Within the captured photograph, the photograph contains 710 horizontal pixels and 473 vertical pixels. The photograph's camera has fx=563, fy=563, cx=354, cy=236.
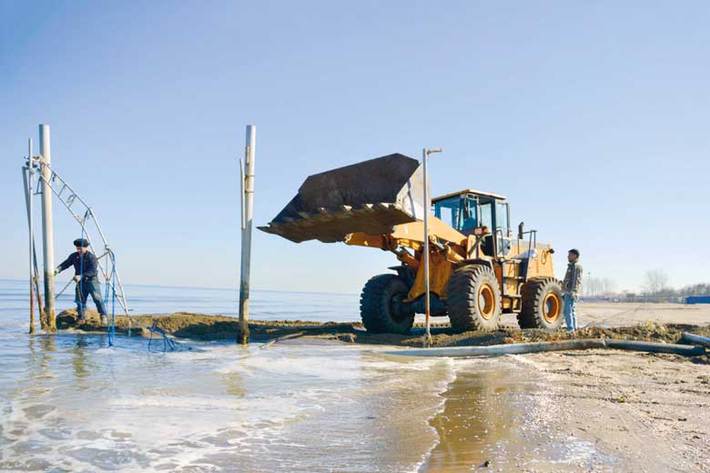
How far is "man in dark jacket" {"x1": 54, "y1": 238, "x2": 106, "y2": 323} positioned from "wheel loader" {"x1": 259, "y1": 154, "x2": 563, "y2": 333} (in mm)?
4408

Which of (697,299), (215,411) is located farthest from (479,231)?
(697,299)

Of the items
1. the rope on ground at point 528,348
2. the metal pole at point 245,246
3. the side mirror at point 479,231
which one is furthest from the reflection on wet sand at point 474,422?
the side mirror at point 479,231

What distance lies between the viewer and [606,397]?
496 cm

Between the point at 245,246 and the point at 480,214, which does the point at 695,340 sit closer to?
the point at 480,214

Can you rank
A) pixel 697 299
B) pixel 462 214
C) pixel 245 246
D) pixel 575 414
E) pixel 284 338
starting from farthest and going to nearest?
pixel 697 299 → pixel 462 214 → pixel 284 338 → pixel 245 246 → pixel 575 414

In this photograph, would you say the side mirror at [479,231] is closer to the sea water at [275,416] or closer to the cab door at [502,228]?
the cab door at [502,228]

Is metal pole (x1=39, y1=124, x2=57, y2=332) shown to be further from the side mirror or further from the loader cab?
the side mirror

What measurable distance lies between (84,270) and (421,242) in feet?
23.1

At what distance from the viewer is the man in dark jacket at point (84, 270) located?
11688 mm

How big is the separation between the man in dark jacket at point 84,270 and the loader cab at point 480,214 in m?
7.30

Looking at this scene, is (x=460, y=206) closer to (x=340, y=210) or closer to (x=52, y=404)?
(x=340, y=210)

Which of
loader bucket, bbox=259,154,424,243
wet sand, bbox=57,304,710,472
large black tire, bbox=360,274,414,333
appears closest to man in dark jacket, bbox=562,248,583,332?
wet sand, bbox=57,304,710,472

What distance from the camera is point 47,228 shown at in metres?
11.2

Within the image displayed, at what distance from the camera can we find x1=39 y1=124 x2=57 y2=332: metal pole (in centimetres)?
1110
